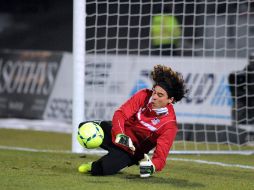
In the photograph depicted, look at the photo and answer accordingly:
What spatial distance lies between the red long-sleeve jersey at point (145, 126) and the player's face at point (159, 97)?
0.10 metres

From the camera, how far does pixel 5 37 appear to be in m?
16.5

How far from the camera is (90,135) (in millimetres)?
7699

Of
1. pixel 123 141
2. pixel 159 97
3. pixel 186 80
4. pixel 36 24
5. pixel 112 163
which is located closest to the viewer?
pixel 123 141

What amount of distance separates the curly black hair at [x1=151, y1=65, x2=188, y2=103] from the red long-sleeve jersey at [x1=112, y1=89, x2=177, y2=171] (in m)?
0.17

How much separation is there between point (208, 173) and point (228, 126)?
15.3 feet

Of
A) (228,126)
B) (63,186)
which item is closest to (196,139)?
(228,126)

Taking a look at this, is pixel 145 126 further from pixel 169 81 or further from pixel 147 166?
pixel 147 166

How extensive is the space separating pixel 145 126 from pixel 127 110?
32cm

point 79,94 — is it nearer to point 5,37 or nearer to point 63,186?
point 63,186

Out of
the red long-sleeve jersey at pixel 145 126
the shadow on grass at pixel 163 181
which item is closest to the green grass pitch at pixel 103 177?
the shadow on grass at pixel 163 181

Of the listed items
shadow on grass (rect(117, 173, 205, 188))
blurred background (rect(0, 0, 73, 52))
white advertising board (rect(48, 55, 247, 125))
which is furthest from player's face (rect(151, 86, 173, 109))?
blurred background (rect(0, 0, 73, 52))

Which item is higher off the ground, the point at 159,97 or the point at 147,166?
the point at 159,97

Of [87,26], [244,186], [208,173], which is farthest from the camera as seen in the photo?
[87,26]

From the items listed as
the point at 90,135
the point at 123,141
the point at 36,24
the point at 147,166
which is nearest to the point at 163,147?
the point at 147,166
